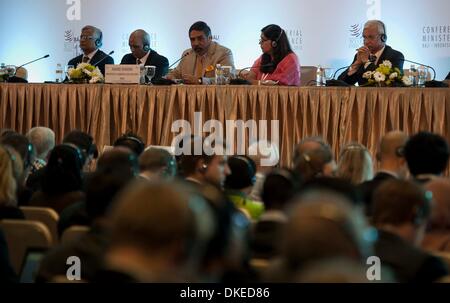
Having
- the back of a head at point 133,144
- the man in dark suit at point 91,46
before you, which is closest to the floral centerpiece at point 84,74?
the man in dark suit at point 91,46

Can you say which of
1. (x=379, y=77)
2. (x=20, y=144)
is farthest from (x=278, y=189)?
(x=379, y=77)

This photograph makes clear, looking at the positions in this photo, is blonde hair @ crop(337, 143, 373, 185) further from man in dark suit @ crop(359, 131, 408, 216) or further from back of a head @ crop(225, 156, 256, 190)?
back of a head @ crop(225, 156, 256, 190)

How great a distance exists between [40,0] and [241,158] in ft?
22.1

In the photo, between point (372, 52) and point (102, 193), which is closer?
point (102, 193)

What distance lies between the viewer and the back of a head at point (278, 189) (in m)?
3.51

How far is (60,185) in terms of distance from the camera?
4.41 metres

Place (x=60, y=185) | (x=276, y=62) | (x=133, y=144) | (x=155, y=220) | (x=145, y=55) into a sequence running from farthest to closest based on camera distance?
(x=145, y=55) → (x=276, y=62) → (x=133, y=144) → (x=60, y=185) → (x=155, y=220)

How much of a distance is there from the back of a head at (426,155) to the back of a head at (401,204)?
4.72 ft

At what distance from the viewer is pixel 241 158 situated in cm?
477

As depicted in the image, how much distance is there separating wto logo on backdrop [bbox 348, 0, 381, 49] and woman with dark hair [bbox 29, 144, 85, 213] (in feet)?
19.4

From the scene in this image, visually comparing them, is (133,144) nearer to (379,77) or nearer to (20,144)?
(20,144)

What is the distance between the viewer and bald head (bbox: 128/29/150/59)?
905 centimetres

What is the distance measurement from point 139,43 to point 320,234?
736 centimetres
